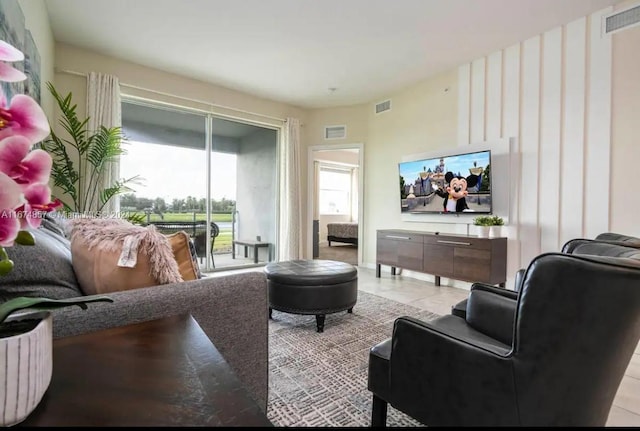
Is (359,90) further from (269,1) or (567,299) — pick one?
(567,299)

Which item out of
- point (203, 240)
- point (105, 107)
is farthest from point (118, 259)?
point (203, 240)

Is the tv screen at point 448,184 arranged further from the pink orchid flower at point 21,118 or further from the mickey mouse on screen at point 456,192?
the pink orchid flower at point 21,118

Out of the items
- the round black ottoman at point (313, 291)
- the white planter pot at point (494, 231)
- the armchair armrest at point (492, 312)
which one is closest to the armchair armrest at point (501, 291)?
the armchair armrest at point (492, 312)

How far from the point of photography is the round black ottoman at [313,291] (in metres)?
2.40

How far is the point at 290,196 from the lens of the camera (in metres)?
5.26

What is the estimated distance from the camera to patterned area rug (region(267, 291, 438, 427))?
1446mm

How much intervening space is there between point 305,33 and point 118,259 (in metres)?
3.05

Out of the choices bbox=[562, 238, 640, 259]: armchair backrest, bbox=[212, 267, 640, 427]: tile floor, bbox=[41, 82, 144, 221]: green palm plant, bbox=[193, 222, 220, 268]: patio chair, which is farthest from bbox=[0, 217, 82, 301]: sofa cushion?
bbox=[193, 222, 220, 268]: patio chair

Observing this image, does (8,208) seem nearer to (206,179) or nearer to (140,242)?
(140,242)

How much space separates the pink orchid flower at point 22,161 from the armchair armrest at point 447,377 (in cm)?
111

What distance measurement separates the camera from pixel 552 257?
0.79m

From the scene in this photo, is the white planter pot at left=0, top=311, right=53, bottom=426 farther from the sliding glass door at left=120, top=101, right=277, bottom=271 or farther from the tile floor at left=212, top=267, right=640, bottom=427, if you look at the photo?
the sliding glass door at left=120, top=101, right=277, bottom=271

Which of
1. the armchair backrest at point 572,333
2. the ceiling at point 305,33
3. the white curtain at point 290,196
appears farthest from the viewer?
the white curtain at point 290,196

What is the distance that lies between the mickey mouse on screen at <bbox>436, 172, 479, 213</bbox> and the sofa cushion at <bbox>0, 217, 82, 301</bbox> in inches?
149
